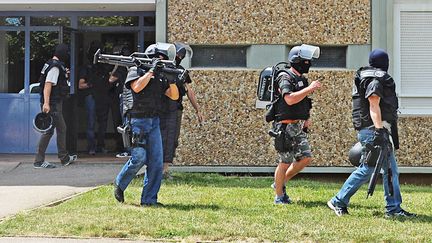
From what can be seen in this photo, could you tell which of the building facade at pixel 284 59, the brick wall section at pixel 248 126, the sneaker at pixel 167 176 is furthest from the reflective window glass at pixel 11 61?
the sneaker at pixel 167 176

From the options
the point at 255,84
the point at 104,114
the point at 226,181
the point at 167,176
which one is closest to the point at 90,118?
the point at 104,114

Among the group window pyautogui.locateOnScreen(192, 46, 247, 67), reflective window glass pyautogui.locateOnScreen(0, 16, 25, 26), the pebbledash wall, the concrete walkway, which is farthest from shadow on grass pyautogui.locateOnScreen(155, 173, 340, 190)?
reflective window glass pyautogui.locateOnScreen(0, 16, 25, 26)

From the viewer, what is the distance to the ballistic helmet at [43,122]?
459 inches

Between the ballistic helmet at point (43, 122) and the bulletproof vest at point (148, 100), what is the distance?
3.89m

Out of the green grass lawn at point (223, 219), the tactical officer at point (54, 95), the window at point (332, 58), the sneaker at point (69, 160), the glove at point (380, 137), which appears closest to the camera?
the green grass lawn at point (223, 219)

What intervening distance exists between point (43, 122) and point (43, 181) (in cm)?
150

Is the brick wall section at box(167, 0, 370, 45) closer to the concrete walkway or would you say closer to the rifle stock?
the concrete walkway

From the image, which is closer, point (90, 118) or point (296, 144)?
point (296, 144)

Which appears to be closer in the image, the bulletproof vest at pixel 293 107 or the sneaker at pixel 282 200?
the bulletproof vest at pixel 293 107

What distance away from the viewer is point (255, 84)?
11.7 meters

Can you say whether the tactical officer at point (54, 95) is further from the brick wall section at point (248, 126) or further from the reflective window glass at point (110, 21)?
the reflective window glass at point (110, 21)

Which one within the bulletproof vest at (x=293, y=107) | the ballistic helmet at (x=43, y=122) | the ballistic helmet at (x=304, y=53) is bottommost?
the ballistic helmet at (x=43, y=122)

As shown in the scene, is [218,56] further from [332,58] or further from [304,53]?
[304,53]

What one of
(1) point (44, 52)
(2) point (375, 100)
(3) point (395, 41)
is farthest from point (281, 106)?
(1) point (44, 52)
